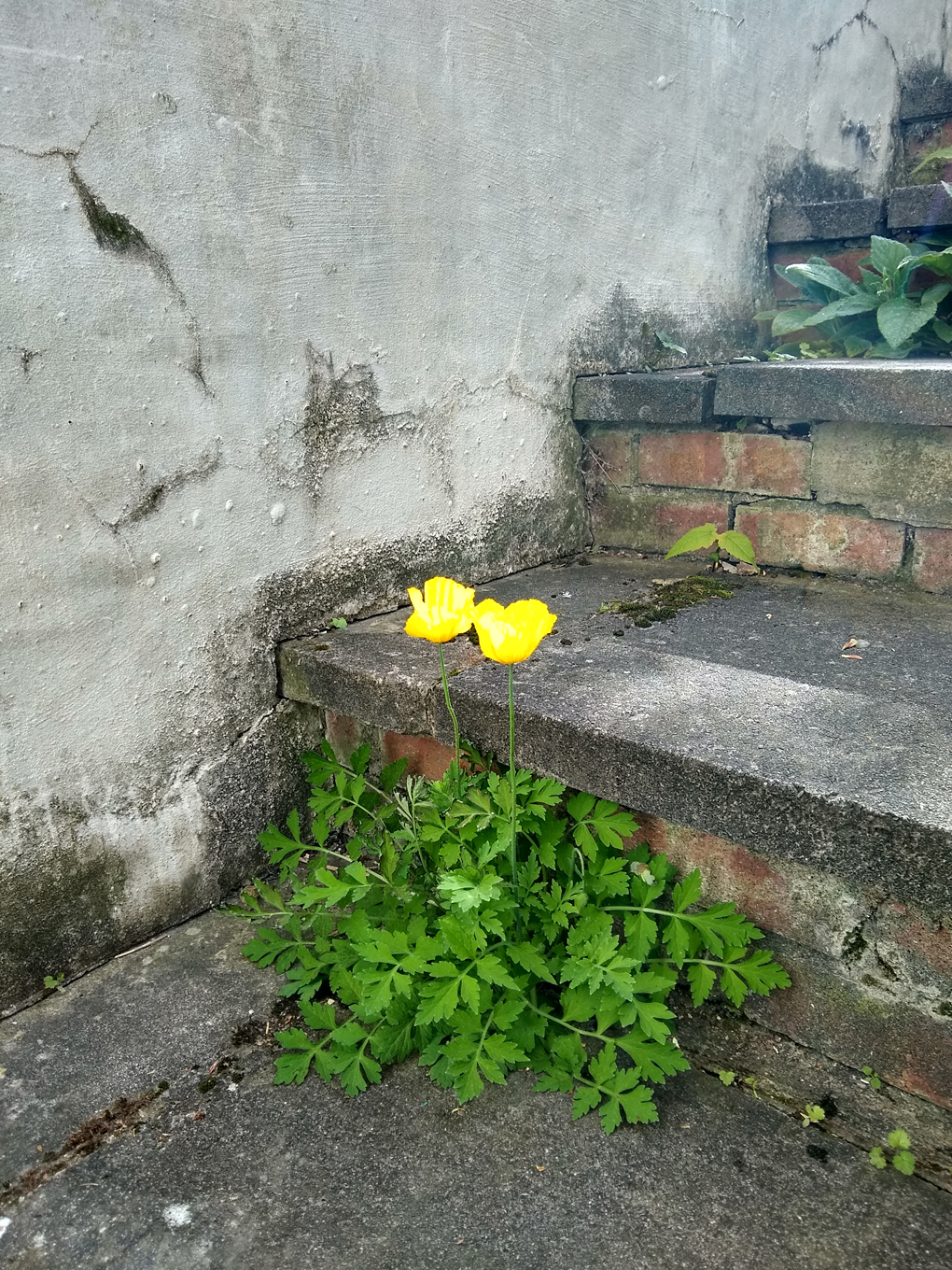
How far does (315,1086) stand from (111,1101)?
0.34 meters

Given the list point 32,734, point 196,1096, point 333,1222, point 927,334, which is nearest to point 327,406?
point 32,734

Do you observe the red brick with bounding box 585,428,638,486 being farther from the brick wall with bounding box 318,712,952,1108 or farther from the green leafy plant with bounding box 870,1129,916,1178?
the green leafy plant with bounding box 870,1129,916,1178

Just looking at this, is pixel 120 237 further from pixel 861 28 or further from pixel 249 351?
pixel 861 28

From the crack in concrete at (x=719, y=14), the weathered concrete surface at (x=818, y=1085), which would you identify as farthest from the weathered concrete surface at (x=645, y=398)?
the weathered concrete surface at (x=818, y=1085)

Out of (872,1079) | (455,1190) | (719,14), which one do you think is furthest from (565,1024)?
(719,14)

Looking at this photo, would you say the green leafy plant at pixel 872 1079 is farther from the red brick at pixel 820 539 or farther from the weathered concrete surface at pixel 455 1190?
the red brick at pixel 820 539

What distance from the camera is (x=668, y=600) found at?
2.32 meters

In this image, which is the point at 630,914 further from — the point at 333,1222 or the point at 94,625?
the point at 94,625

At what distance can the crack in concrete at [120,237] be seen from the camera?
1.59 m

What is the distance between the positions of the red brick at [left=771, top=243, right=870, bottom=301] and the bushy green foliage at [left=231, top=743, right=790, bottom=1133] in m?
2.33

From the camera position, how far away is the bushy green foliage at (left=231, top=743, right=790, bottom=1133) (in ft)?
4.73

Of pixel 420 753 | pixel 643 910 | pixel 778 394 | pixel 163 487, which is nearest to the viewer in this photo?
pixel 643 910

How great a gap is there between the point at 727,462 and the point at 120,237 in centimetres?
162

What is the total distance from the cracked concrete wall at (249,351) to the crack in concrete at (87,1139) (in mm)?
372
